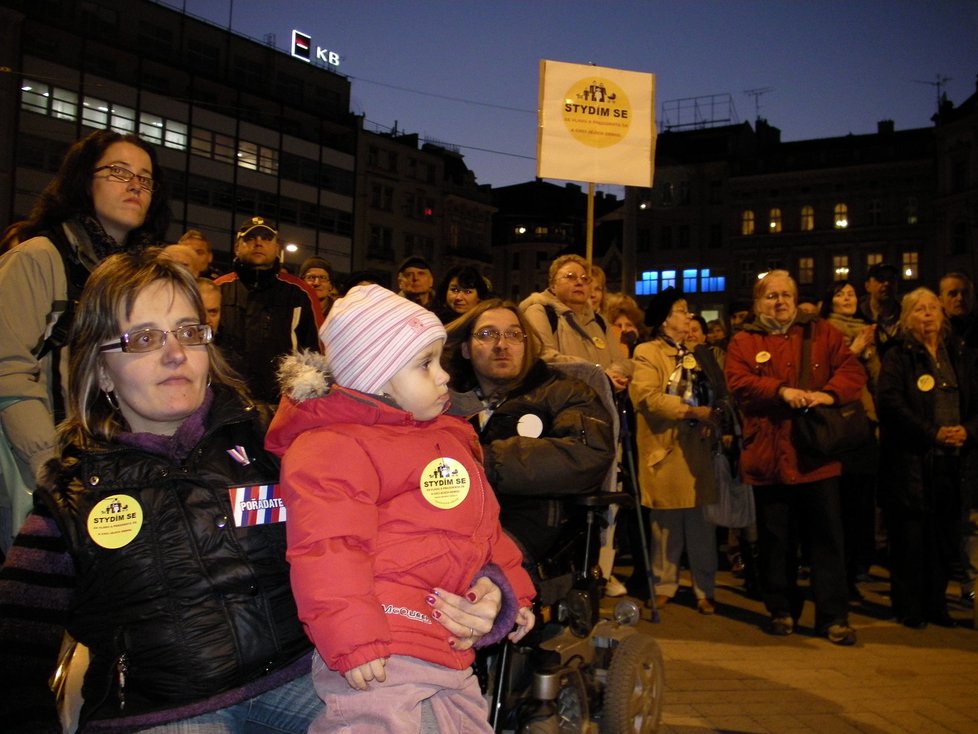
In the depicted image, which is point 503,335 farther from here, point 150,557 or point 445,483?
point 150,557

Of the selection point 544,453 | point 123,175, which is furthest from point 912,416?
point 123,175

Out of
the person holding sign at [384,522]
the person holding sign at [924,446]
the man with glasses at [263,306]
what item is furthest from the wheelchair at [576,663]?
the person holding sign at [924,446]

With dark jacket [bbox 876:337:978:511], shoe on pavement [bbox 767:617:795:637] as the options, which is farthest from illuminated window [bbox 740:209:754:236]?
shoe on pavement [bbox 767:617:795:637]

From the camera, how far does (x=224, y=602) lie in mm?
2074

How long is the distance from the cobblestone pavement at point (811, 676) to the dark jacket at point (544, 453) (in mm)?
1678

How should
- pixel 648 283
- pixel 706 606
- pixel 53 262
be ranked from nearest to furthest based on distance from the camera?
pixel 53 262 < pixel 706 606 < pixel 648 283

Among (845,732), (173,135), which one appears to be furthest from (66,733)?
(173,135)

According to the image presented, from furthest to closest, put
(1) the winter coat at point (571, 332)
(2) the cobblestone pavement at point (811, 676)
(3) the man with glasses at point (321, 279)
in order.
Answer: (3) the man with glasses at point (321, 279) < (1) the winter coat at point (571, 332) < (2) the cobblestone pavement at point (811, 676)

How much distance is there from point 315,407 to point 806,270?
5834cm

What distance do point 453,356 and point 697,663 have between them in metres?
2.85

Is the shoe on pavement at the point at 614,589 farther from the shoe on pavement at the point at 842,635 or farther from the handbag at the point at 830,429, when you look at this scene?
the handbag at the point at 830,429

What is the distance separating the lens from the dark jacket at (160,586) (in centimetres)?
202

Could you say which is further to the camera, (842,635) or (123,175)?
(842,635)

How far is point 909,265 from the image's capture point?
174ft
